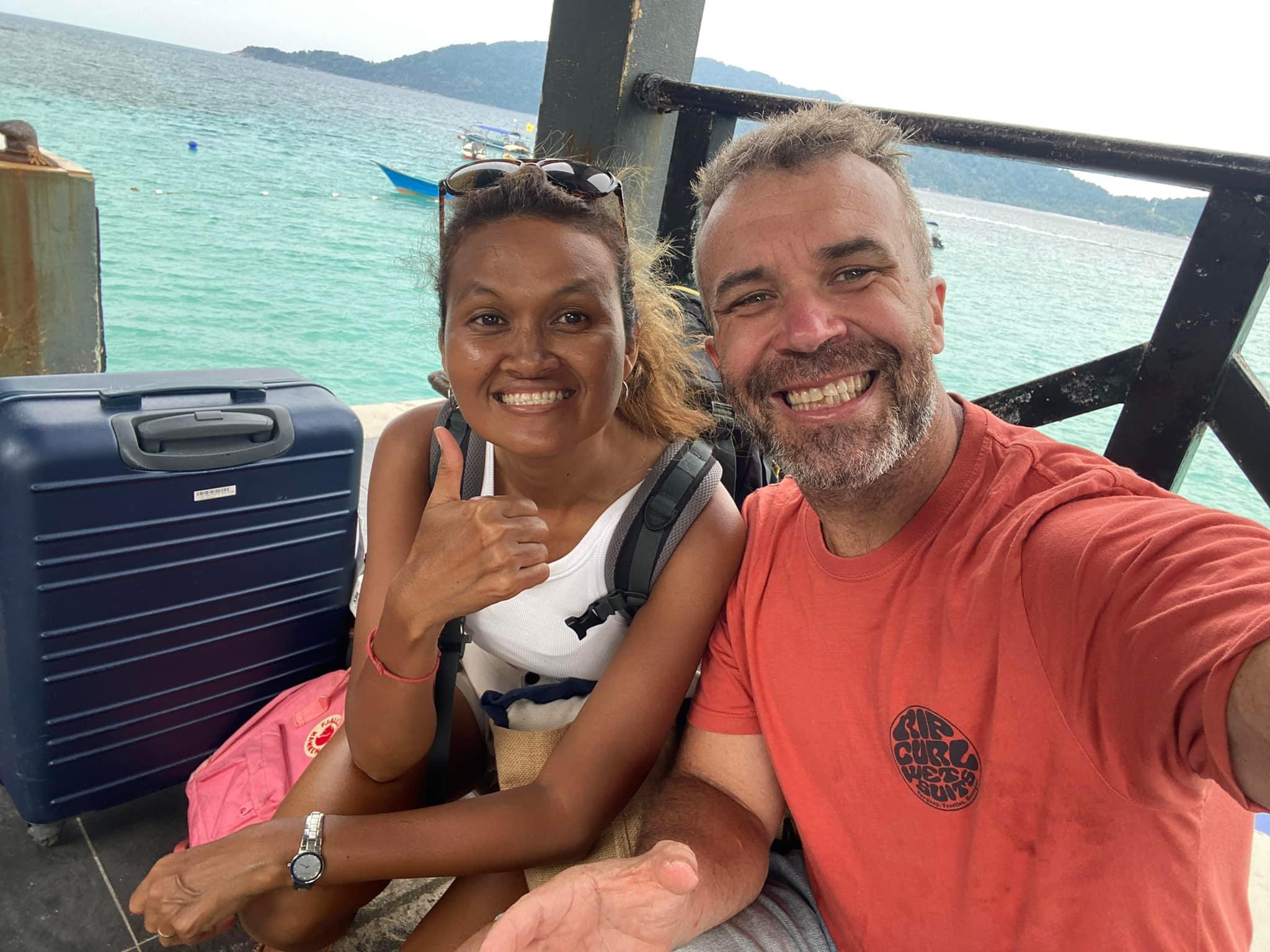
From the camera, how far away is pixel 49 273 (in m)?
3.57

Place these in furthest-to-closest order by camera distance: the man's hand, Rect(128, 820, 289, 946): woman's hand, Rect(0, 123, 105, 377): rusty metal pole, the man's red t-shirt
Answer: Rect(0, 123, 105, 377): rusty metal pole → Rect(128, 820, 289, 946): woman's hand → the man's hand → the man's red t-shirt

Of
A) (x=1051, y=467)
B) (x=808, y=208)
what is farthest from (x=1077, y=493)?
(x=808, y=208)

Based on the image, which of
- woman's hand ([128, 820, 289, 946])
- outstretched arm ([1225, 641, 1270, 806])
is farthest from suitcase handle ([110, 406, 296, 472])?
outstretched arm ([1225, 641, 1270, 806])

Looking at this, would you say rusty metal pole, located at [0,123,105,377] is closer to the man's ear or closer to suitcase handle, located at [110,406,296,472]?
suitcase handle, located at [110,406,296,472]

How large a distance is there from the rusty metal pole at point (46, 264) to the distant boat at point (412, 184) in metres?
25.4

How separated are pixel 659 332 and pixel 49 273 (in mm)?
3240

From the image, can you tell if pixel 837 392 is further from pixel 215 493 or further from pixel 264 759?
pixel 264 759

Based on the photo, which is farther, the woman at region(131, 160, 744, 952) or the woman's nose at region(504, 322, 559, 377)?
the woman's nose at region(504, 322, 559, 377)

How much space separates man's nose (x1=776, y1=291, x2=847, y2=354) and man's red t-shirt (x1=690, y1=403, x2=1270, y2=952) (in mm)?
279

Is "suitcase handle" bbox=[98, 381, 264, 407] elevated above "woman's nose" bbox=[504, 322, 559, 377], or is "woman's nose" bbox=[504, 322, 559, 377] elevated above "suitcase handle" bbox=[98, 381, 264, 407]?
"woman's nose" bbox=[504, 322, 559, 377]

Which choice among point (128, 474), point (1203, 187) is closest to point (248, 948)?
point (128, 474)

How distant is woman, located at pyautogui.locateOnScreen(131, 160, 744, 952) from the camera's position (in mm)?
1426

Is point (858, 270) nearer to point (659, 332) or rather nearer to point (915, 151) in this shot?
point (915, 151)

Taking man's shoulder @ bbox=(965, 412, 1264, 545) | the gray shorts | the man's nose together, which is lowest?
the gray shorts
